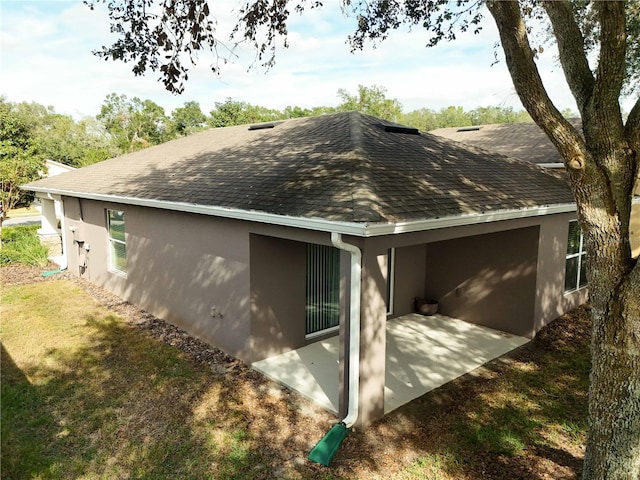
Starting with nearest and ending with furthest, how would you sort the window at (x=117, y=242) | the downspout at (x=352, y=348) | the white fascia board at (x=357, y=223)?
the white fascia board at (x=357, y=223) → the downspout at (x=352, y=348) → the window at (x=117, y=242)

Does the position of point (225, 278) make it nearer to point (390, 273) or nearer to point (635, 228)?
point (390, 273)

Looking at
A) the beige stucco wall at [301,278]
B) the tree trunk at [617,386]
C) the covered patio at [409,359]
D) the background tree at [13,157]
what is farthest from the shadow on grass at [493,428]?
the background tree at [13,157]

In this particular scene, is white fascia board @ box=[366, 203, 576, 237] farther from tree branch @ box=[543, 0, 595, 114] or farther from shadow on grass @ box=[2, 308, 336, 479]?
shadow on grass @ box=[2, 308, 336, 479]

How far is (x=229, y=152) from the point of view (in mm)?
10875

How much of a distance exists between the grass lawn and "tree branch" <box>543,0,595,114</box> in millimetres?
4022

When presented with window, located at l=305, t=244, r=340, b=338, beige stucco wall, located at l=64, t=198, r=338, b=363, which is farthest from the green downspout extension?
window, located at l=305, t=244, r=340, b=338

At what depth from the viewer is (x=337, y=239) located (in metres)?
5.38

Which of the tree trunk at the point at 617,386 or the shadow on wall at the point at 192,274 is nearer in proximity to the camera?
the tree trunk at the point at 617,386

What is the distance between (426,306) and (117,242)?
827 cm

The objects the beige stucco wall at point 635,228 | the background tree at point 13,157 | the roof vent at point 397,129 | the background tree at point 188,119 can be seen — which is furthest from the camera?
the background tree at point 188,119

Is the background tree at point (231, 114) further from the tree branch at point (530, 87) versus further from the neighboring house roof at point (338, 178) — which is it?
the tree branch at point (530, 87)

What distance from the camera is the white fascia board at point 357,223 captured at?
516 cm

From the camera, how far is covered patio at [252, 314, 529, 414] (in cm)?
676

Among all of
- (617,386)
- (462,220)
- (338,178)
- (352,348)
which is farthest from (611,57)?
(352,348)
